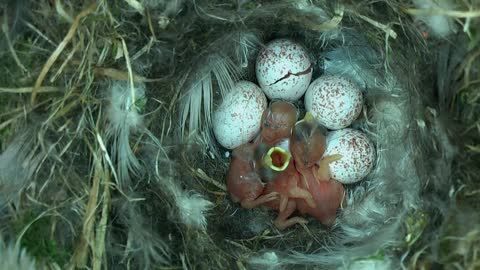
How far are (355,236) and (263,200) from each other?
281mm

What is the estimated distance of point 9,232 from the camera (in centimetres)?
158

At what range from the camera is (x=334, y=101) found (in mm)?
1827

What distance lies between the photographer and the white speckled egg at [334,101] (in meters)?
1.83

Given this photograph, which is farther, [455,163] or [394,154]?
[394,154]

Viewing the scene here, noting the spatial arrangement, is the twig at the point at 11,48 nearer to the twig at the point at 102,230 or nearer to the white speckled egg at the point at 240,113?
the twig at the point at 102,230

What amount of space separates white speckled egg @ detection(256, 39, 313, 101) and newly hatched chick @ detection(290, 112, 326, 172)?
3.8 inches

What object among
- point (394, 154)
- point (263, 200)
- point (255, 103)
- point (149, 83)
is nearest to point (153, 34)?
point (149, 83)

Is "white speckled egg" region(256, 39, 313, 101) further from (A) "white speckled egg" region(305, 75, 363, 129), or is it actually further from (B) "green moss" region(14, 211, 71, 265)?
(B) "green moss" region(14, 211, 71, 265)

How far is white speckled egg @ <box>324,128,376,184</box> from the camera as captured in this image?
1835mm

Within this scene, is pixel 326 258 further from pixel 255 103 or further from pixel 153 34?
pixel 153 34

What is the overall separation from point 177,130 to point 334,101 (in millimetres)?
443

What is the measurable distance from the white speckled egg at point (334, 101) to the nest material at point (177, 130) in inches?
3.4

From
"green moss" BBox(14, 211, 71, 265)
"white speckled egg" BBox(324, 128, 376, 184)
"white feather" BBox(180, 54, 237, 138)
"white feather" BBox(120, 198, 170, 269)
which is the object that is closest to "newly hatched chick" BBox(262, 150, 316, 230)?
"white speckled egg" BBox(324, 128, 376, 184)

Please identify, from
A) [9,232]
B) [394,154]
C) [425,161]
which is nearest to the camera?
[9,232]
